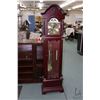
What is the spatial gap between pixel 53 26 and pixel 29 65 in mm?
1436

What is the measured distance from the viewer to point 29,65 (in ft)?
17.6

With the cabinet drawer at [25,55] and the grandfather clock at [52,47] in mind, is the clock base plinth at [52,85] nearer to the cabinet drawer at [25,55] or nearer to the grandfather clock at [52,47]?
the grandfather clock at [52,47]

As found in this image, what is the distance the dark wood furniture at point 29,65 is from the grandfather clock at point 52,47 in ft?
2.20

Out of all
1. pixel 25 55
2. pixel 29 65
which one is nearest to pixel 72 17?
pixel 25 55

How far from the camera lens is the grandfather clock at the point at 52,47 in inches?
175

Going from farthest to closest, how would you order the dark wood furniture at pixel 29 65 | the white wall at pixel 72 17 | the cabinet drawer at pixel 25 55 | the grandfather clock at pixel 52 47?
the white wall at pixel 72 17
the cabinet drawer at pixel 25 55
the dark wood furniture at pixel 29 65
the grandfather clock at pixel 52 47

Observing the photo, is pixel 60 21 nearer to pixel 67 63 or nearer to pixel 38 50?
pixel 38 50

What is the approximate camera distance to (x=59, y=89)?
15.1 ft

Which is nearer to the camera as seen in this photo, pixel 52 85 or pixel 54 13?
pixel 54 13

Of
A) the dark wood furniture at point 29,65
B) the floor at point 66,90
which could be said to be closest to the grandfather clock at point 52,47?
the floor at point 66,90

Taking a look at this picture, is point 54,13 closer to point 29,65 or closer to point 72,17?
point 29,65
